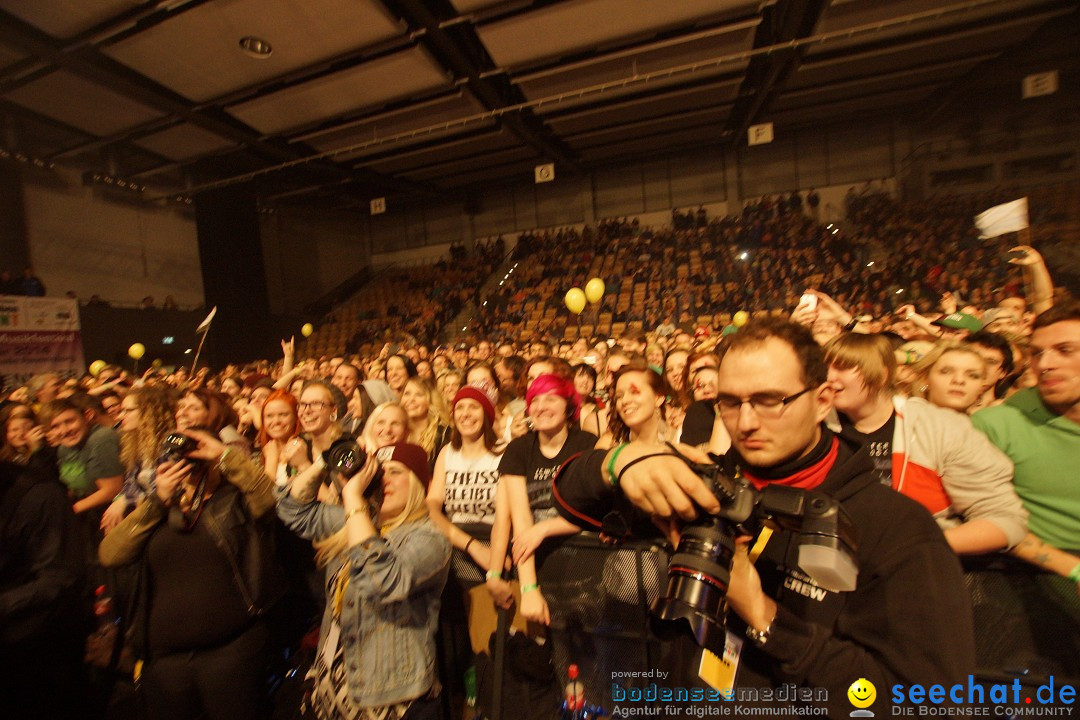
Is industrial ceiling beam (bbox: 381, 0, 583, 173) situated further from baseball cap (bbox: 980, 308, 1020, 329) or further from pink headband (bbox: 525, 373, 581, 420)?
baseball cap (bbox: 980, 308, 1020, 329)

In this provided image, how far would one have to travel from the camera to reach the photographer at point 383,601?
1.79m

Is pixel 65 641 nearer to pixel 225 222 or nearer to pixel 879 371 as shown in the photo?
pixel 879 371

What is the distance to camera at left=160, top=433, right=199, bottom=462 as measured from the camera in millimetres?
1832

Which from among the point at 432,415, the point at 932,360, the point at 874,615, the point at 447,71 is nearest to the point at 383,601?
the point at 874,615

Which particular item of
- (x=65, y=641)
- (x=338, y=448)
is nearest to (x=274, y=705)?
(x=65, y=641)

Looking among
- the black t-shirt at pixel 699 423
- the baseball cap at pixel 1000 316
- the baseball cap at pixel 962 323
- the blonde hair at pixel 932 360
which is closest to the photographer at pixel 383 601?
the black t-shirt at pixel 699 423

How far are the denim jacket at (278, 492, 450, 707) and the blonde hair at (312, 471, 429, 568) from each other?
0.14 ft

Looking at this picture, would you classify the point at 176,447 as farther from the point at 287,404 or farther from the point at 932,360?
the point at 932,360

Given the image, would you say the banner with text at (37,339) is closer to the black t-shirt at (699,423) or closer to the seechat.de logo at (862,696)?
the black t-shirt at (699,423)

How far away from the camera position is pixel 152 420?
2971 millimetres

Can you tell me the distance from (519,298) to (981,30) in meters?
11.5

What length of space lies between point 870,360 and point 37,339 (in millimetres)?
14004

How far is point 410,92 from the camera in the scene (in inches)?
363

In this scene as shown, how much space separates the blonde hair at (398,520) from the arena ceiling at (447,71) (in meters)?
7.53
